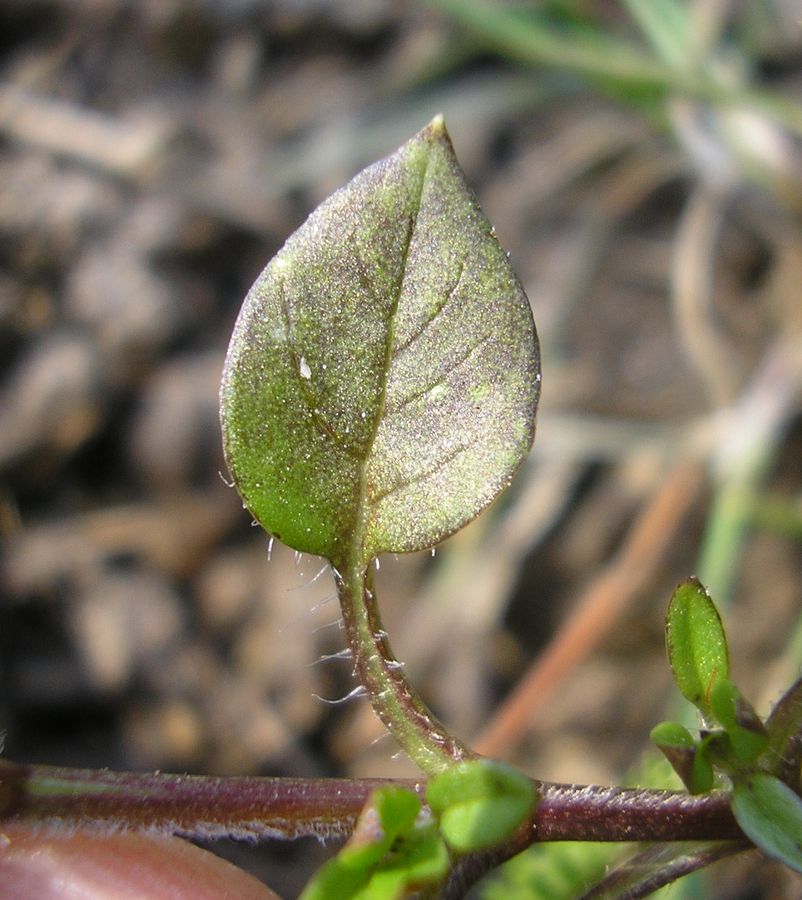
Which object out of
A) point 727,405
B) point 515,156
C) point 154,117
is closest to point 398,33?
point 515,156

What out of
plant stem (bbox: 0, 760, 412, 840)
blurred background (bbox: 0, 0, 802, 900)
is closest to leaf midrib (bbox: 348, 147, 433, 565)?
plant stem (bbox: 0, 760, 412, 840)

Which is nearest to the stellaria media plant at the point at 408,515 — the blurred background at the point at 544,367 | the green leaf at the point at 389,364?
the green leaf at the point at 389,364

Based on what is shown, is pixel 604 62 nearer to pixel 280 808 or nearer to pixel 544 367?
pixel 544 367

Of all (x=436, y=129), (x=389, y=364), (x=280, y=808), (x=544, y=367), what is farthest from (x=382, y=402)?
(x=544, y=367)

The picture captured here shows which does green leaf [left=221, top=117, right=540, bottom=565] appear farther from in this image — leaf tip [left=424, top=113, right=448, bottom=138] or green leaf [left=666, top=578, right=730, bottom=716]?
green leaf [left=666, top=578, right=730, bottom=716]

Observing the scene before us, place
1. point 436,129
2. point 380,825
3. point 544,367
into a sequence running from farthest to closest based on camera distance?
point 544,367
point 436,129
point 380,825

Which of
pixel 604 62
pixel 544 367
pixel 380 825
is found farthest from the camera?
pixel 544 367

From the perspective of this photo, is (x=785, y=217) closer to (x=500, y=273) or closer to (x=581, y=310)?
(x=581, y=310)
